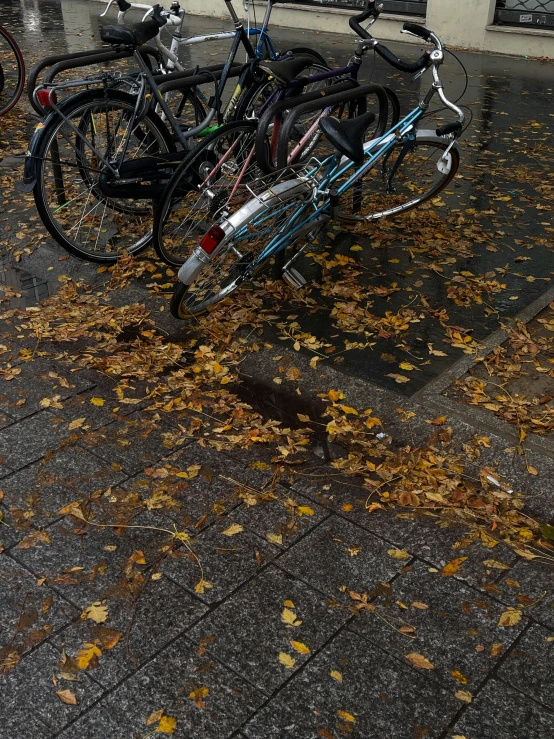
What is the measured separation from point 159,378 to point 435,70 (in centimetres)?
291

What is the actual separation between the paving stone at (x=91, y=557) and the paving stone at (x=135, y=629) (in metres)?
0.09

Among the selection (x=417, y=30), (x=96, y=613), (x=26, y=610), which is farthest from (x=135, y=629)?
(x=417, y=30)

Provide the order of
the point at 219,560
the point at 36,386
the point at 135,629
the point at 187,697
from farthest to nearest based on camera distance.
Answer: the point at 36,386 → the point at 219,560 → the point at 135,629 → the point at 187,697

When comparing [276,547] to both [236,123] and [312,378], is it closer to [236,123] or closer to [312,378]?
[312,378]

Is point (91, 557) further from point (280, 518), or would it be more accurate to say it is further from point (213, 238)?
point (213, 238)

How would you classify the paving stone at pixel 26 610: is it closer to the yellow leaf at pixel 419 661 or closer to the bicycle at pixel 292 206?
the yellow leaf at pixel 419 661

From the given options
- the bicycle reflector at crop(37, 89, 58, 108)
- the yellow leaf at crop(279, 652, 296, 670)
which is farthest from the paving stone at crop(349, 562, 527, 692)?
the bicycle reflector at crop(37, 89, 58, 108)

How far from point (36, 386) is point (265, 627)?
7.00ft

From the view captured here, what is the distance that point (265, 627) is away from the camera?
121 inches

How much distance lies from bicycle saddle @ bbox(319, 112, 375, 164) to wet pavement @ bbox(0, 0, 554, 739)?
3.44 ft

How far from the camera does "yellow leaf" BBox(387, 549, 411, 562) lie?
133 inches

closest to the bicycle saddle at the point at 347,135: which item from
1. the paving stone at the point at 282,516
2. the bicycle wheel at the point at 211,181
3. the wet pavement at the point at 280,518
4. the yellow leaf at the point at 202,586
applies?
the bicycle wheel at the point at 211,181

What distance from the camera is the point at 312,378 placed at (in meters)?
4.62

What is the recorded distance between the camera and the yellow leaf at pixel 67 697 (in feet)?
9.04
